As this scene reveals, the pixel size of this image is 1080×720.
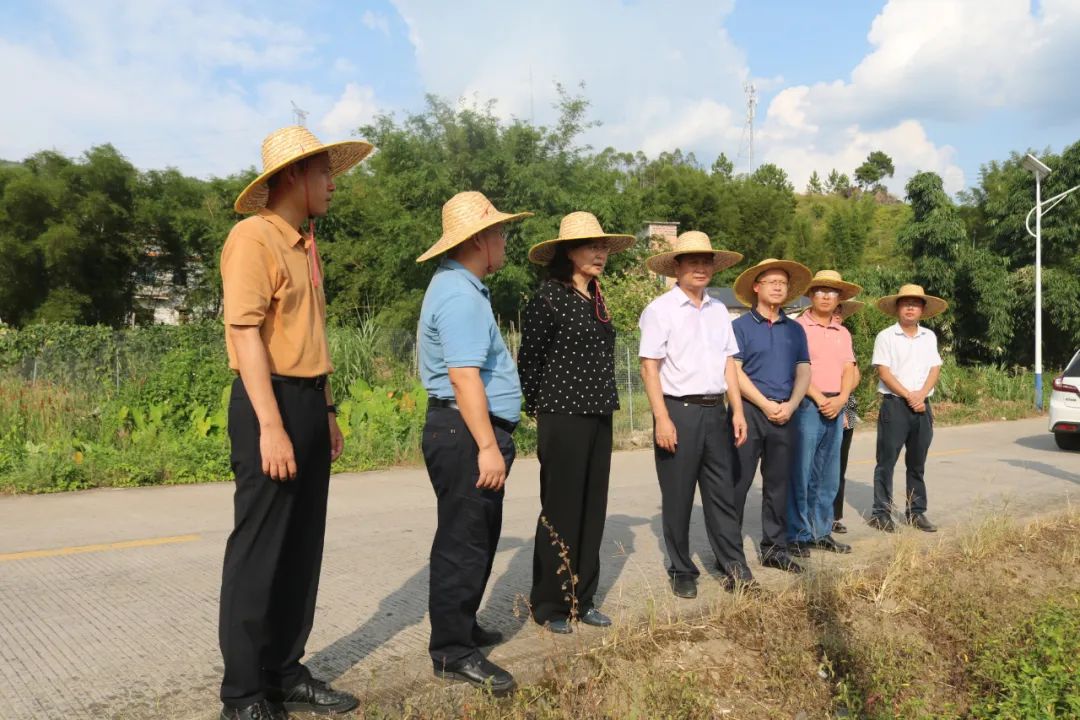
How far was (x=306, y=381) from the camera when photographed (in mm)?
3250

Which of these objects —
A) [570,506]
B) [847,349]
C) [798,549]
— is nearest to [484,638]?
[570,506]

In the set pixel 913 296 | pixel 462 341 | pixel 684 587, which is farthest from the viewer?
pixel 913 296

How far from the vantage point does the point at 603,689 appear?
12.1 feet

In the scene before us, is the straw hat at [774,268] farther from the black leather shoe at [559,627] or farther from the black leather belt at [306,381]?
the black leather belt at [306,381]

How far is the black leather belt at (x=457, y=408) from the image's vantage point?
12.2 ft

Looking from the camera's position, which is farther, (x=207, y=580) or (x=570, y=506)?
(x=207, y=580)

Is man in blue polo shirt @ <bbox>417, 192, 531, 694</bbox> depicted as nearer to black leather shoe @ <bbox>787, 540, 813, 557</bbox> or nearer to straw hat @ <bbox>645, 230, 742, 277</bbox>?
straw hat @ <bbox>645, 230, 742, 277</bbox>

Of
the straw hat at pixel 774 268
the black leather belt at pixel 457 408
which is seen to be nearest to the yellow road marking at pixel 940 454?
the straw hat at pixel 774 268

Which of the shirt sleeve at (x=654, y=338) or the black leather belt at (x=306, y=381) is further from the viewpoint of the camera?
the shirt sleeve at (x=654, y=338)

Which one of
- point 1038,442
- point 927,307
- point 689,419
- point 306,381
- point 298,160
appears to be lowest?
point 1038,442

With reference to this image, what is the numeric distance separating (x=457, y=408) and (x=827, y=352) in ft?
12.7

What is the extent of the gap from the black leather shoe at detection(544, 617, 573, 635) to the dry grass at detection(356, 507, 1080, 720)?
0.68ft

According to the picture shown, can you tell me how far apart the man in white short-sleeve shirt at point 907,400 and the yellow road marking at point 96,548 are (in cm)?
557

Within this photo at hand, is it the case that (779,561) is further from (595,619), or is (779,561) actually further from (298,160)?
(298,160)
